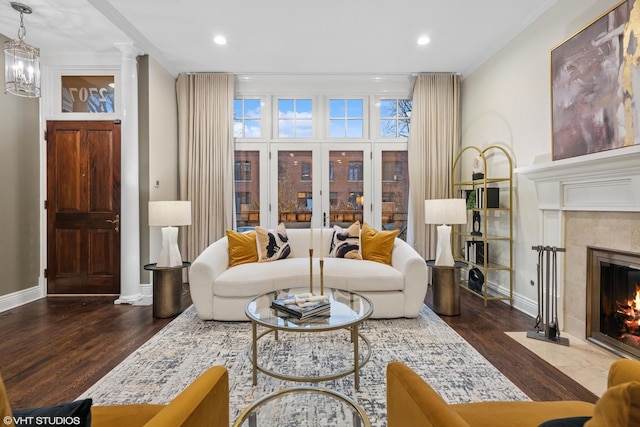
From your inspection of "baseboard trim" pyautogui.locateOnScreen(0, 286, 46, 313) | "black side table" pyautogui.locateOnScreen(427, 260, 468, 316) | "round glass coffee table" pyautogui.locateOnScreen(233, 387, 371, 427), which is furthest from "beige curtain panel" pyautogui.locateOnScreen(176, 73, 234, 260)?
"round glass coffee table" pyautogui.locateOnScreen(233, 387, 371, 427)

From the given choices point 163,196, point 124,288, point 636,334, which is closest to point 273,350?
point 124,288

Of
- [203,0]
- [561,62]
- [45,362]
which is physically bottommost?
[45,362]

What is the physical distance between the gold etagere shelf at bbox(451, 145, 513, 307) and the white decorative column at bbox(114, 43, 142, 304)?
12.4 ft

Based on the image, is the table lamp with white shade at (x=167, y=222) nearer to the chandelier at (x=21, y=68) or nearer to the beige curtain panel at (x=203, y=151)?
the beige curtain panel at (x=203, y=151)

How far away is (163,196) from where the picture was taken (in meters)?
4.18

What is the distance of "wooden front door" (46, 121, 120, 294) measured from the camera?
3.86 meters

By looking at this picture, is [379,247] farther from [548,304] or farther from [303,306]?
[303,306]

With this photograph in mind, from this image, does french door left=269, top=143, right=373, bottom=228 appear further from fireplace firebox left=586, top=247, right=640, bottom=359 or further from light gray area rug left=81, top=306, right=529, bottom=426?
fireplace firebox left=586, top=247, right=640, bottom=359

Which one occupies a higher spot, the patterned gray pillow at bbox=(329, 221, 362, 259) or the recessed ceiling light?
the recessed ceiling light

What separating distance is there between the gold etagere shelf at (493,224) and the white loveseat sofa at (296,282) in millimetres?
1030

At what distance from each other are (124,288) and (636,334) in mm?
4567

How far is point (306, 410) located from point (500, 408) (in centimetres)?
98

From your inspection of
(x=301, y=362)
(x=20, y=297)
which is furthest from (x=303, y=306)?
(x=20, y=297)

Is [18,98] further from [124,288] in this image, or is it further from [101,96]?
[124,288]
